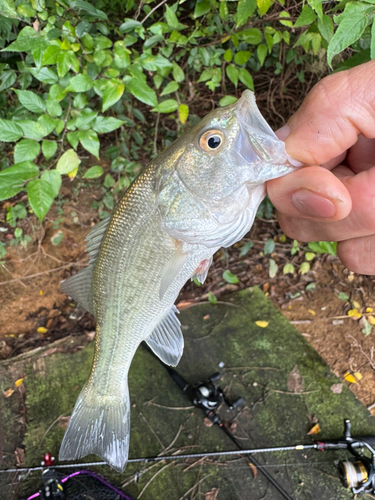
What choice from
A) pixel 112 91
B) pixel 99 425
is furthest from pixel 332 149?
pixel 99 425

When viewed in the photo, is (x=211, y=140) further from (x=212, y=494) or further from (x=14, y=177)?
(x=212, y=494)

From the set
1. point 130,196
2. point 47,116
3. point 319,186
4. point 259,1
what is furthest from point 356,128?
point 47,116

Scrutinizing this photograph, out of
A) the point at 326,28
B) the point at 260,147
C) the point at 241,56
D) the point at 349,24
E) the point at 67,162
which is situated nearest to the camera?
the point at 349,24

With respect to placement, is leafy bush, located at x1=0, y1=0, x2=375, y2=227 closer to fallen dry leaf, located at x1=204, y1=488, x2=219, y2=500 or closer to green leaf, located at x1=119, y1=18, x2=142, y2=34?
green leaf, located at x1=119, y1=18, x2=142, y2=34

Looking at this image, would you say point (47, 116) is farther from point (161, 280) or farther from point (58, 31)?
point (161, 280)

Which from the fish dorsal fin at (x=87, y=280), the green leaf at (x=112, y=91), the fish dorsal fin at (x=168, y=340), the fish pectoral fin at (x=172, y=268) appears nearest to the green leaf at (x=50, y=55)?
the green leaf at (x=112, y=91)

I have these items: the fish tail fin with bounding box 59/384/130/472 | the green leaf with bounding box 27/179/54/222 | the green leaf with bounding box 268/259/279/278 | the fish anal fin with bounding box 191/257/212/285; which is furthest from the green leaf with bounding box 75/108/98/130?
the green leaf with bounding box 268/259/279/278

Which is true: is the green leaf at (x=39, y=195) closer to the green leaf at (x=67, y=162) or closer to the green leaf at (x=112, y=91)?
the green leaf at (x=67, y=162)
